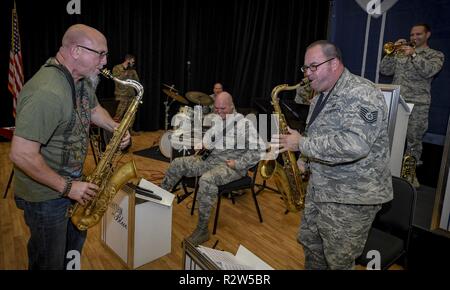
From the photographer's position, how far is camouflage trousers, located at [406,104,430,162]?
5207 mm

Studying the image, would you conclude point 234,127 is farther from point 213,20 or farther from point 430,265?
point 213,20

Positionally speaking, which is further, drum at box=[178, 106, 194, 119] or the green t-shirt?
drum at box=[178, 106, 194, 119]

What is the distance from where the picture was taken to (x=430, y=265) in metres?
3.08

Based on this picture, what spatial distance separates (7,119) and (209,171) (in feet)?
21.9

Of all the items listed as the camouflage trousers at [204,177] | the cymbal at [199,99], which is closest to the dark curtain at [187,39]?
the cymbal at [199,99]

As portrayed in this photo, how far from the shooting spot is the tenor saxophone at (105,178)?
2471mm

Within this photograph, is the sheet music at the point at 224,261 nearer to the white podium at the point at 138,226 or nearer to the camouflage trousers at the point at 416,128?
the white podium at the point at 138,226

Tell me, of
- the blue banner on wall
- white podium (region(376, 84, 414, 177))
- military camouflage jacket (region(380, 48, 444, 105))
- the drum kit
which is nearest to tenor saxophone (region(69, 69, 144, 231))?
white podium (region(376, 84, 414, 177))

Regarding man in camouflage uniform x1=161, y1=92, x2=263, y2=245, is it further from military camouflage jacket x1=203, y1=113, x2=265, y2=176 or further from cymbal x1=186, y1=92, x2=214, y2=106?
cymbal x1=186, y1=92, x2=214, y2=106

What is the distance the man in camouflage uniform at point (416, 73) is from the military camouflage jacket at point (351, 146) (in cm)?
322

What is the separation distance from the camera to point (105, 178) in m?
2.67

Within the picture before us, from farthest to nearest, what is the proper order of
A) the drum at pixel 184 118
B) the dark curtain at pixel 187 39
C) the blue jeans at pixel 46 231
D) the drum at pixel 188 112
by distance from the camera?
1. the dark curtain at pixel 187 39
2. the drum at pixel 188 112
3. the drum at pixel 184 118
4. the blue jeans at pixel 46 231

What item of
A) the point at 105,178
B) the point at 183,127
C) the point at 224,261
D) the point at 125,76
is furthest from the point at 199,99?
the point at 224,261

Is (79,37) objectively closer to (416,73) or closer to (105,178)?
(105,178)
